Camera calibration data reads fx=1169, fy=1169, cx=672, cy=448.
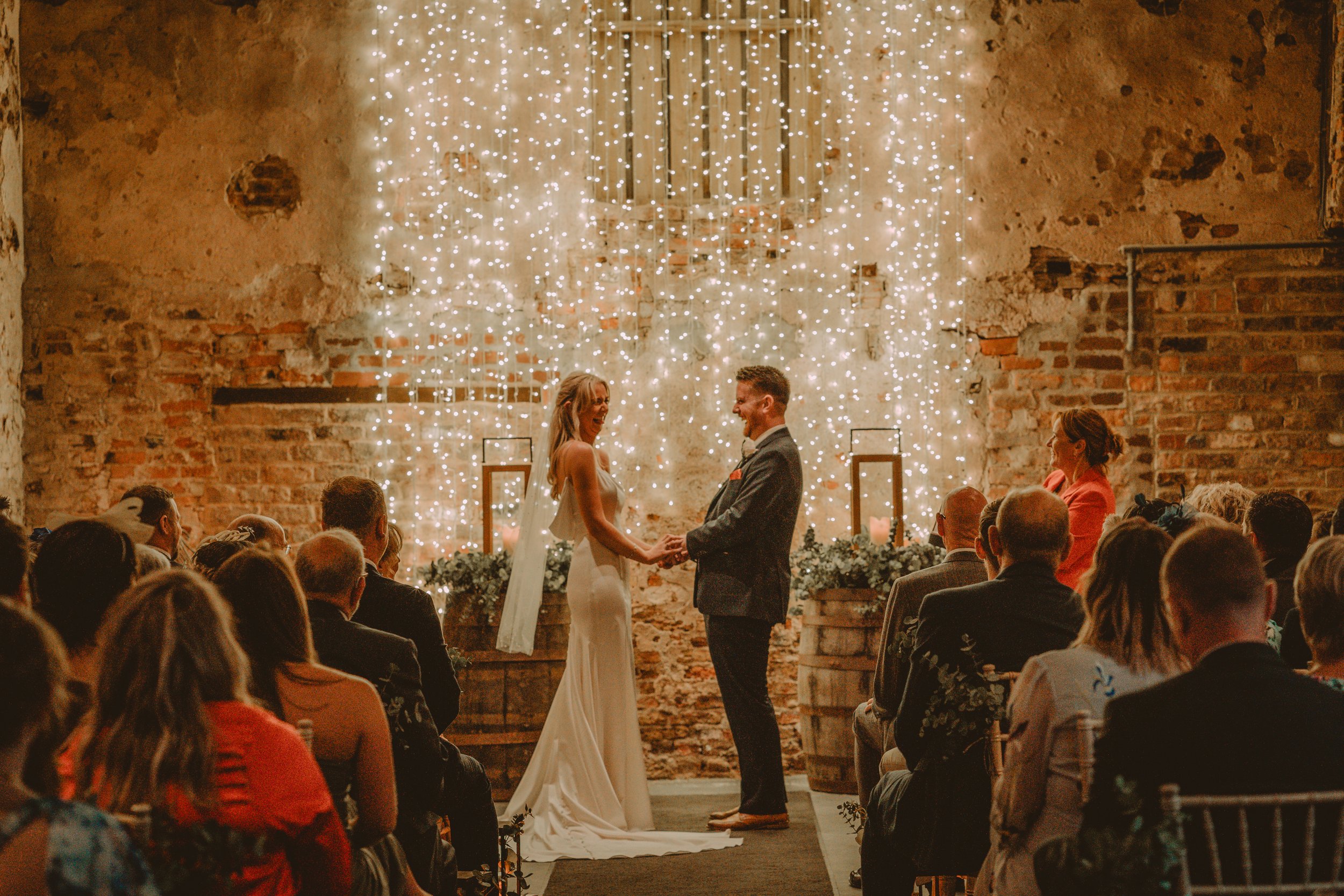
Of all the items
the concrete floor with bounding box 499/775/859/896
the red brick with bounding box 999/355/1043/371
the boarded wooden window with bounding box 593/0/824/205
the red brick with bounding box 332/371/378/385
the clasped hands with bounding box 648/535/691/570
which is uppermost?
the boarded wooden window with bounding box 593/0/824/205

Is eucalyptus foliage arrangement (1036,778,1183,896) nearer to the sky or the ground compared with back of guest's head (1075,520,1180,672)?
nearer to the ground

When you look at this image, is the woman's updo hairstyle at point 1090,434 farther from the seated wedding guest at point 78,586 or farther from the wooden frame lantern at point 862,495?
the seated wedding guest at point 78,586

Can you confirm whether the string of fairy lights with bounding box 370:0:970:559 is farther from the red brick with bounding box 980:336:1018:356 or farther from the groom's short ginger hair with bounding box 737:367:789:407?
the groom's short ginger hair with bounding box 737:367:789:407

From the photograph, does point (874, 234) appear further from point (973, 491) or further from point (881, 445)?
point (973, 491)

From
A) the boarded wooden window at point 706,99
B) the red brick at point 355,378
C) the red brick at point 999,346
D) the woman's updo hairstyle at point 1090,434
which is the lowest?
the woman's updo hairstyle at point 1090,434

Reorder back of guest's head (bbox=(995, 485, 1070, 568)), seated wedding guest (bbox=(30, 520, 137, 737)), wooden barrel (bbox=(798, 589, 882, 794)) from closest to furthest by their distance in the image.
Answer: seated wedding guest (bbox=(30, 520, 137, 737)) → back of guest's head (bbox=(995, 485, 1070, 568)) → wooden barrel (bbox=(798, 589, 882, 794))

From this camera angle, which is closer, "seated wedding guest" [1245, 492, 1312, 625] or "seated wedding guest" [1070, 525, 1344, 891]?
"seated wedding guest" [1070, 525, 1344, 891]

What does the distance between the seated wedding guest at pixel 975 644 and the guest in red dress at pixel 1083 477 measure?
5.10 ft

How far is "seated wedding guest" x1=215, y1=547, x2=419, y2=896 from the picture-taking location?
205cm

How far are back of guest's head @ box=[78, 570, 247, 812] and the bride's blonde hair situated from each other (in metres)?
2.87

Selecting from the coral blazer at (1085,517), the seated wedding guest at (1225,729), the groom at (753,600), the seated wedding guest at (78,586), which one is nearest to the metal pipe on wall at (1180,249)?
the coral blazer at (1085,517)

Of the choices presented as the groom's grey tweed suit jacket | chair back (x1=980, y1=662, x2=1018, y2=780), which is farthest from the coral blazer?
chair back (x1=980, y1=662, x2=1018, y2=780)

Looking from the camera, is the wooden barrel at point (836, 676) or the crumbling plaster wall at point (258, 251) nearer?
the wooden barrel at point (836, 676)

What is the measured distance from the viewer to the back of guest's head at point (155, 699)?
159 centimetres
